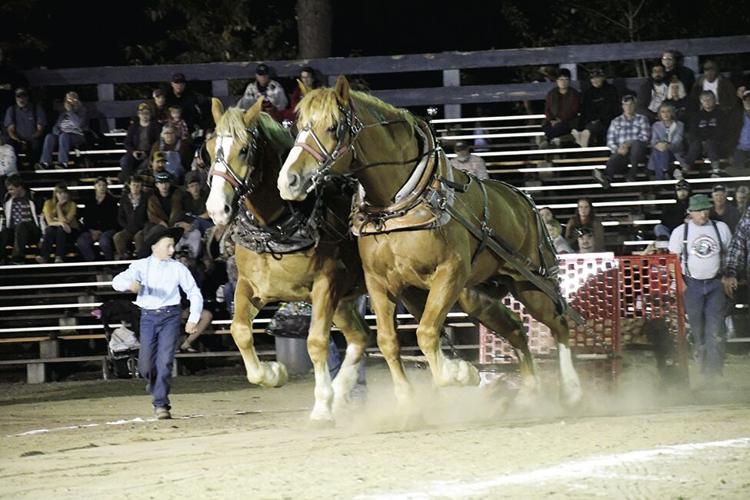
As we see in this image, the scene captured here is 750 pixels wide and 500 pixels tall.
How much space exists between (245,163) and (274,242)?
2.17ft

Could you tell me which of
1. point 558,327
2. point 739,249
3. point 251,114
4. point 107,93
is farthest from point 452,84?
point 251,114

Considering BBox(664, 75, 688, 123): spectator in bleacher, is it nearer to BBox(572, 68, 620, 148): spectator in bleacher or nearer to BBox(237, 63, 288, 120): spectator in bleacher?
BBox(572, 68, 620, 148): spectator in bleacher

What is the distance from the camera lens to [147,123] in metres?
19.7

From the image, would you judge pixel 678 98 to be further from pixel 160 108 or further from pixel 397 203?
pixel 397 203

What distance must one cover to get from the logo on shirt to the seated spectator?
6167 millimetres

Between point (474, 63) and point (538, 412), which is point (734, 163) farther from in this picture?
point (538, 412)

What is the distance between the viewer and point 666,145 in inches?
742

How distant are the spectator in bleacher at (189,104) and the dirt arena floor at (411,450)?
Result: 289 inches

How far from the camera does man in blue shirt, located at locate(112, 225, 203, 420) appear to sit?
12.2 meters

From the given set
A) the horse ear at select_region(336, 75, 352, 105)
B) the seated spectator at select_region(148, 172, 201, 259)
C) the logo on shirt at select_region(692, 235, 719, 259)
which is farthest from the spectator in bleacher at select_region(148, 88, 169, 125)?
the horse ear at select_region(336, 75, 352, 105)

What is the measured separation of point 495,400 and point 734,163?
8730 mm

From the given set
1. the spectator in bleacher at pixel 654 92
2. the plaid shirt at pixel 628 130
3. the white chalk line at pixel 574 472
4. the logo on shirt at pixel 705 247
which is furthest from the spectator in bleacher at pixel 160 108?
the white chalk line at pixel 574 472

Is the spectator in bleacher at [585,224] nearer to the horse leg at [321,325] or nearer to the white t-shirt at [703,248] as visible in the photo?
the white t-shirt at [703,248]

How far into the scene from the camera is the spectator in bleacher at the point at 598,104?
19.8m
